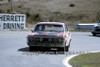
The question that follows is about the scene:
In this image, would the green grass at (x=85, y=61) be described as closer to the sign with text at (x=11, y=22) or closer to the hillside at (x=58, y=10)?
the sign with text at (x=11, y=22)

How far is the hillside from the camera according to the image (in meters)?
64.3

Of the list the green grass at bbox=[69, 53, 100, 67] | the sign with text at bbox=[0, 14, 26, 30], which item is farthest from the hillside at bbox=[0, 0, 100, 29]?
the green grass at bbox=[69, 53, 100, 67]

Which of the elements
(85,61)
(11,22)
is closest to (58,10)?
(11,22)

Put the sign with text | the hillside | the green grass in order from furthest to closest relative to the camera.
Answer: the hillside → the sign with text → the green grass

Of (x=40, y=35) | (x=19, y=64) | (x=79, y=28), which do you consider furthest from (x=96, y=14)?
(x=19, y=64)

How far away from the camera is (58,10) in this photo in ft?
228

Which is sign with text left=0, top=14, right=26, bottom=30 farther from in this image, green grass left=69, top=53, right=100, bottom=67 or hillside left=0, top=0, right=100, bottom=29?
green grass left=69, top=53, right=100, bottom=67

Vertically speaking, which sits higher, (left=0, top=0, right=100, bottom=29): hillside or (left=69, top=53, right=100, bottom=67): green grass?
(left=69, top=53, right=100, bottom=67): green grass

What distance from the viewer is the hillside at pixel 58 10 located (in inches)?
2532

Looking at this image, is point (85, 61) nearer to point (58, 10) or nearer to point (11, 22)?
point (11, 22)

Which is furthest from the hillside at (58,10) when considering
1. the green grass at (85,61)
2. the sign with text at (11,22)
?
the green grass at (85,61)

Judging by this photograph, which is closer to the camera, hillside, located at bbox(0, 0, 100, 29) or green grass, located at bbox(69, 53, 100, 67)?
green grass, located at bbox(69, 53, 100, 67)

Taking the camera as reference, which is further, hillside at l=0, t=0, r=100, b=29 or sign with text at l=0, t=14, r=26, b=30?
hillside at l=0, t=0, r=100, b=29

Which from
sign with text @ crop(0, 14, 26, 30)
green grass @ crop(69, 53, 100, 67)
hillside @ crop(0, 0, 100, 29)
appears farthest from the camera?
hillside @ crop(0, 0, 100, 29)
